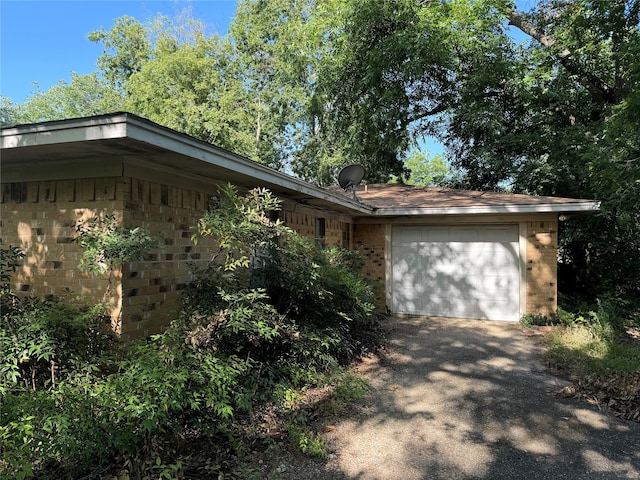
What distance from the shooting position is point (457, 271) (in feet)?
32.0

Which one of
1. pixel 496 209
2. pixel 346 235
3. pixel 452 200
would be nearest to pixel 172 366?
pixel 346 235

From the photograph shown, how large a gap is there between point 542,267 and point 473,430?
640 centimetres

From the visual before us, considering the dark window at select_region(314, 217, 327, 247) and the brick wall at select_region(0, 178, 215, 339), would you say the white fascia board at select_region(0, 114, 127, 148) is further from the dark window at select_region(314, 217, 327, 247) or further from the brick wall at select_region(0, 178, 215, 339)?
the dark window at select_region(314, 217, 327, 247)

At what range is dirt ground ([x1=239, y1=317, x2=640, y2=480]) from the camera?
123 inches

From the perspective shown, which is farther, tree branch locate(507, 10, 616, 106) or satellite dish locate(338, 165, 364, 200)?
tree branch locate(507, 10, 616, 106)

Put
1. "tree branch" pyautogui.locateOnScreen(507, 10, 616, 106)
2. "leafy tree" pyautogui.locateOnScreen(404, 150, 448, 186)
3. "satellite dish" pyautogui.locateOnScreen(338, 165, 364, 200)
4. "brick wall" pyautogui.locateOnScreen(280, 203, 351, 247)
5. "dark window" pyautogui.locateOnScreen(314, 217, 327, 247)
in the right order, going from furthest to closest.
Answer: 1. "leafy tree" pyautogui.locateOnScreen(404, 150, 448, 186)
2. "tree branch" pyautogui.locateOnScreen(507, 10, 616, 106)
3. "satellite dish" pyautogui.locateOnScreen(338, 165, 364, 200)
4. "dark window" pyautogui.locateOnScreen(314, 217, 327, 247)
5. "brick wall" pyautogui.locateOnScreen(280, 203, 351, 247)

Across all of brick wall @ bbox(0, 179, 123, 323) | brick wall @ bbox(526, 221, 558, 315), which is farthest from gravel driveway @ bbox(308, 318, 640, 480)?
brick wall @ bbox(526, 221, 558, 315)

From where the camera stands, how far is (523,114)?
517 inches

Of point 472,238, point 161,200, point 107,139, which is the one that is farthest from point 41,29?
point 472,238

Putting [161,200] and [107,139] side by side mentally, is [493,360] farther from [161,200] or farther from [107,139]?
[107,139]

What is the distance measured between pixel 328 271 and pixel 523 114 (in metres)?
10.7

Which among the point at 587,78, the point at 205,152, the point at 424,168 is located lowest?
the point at 205,152

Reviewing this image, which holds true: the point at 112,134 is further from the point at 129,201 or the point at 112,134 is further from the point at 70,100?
the point at 70,100

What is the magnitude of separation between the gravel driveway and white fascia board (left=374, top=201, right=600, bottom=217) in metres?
3.73
